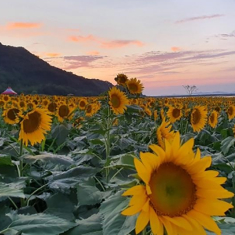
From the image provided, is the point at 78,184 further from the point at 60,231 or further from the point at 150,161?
the point at 150,161

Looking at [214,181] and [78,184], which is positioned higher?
[214,181]

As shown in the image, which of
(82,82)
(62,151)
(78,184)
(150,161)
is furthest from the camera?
(82,82)

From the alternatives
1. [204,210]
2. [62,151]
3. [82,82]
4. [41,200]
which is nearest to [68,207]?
[41,200]

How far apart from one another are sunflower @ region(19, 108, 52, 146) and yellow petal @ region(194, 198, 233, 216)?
177cm

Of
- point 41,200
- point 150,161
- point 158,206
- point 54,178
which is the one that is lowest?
point 41,200

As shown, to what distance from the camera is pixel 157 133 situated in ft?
7.75

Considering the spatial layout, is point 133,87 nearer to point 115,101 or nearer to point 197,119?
point 115,101

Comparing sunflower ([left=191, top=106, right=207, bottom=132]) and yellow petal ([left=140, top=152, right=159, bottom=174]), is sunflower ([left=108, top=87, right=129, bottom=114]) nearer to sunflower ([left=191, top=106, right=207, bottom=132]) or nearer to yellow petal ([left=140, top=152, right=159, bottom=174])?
sunflower ([left=191, top=106, right=207, bottom=132])

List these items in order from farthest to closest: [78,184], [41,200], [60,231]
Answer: [41,200]
[78,184]
[60,231]

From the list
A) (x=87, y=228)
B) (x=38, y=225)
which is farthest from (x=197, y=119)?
(x=38, y=225)

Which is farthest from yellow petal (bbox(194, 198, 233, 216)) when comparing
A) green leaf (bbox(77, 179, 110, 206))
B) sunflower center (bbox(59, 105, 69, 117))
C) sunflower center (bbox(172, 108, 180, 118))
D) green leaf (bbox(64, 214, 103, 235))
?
sunflower center (bbox(172, 108, 180, 118))

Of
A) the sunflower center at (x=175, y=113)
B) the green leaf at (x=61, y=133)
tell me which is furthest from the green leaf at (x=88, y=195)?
the sunflower center at (x=175, y=113)

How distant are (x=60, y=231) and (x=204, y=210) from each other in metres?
0.57

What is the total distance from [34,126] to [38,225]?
5.06 ft
